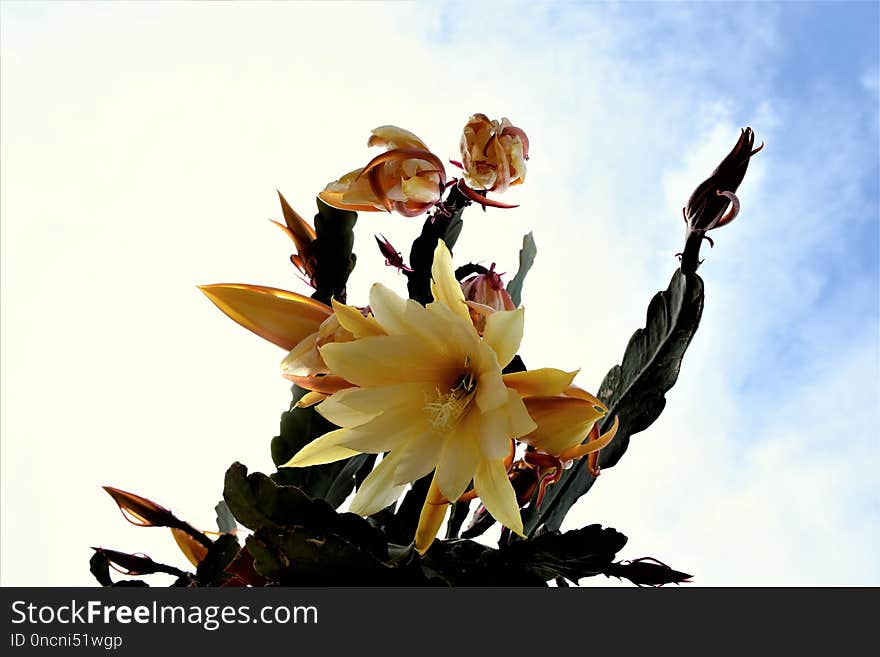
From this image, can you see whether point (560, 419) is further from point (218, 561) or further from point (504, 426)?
point (218, 561)

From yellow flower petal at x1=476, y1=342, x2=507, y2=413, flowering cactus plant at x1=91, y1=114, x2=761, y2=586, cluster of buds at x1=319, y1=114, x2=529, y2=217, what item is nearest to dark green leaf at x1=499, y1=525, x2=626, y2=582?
flowering cactus plant at x1=91, y1=114, x2=761, y2=586

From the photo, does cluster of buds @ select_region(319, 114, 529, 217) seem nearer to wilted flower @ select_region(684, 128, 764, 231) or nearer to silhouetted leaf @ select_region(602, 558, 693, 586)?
wilted flower @ select_region(684, 128, 764, 231)

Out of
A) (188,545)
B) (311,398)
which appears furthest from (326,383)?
(188,545)

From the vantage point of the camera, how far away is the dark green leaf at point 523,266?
2.01 feet

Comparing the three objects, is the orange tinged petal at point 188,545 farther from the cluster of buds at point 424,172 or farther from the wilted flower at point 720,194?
the wilted flower at point 720,194

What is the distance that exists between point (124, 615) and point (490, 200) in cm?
31

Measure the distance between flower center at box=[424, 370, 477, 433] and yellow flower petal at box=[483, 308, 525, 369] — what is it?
30 millimetres

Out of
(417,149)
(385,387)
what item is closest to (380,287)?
(385,387)

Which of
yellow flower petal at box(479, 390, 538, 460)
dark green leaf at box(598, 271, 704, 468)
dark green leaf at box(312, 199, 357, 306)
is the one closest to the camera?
yellow flower petal at box(479, 390, 538, 460)

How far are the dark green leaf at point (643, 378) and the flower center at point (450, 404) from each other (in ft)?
0.40

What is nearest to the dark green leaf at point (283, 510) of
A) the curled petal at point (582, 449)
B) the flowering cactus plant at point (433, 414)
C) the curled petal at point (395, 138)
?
the flowering cactus plant at point (433, 414)

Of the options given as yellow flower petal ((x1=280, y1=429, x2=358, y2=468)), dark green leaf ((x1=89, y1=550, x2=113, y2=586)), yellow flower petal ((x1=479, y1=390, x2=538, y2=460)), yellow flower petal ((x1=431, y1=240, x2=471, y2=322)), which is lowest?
yellow flower petal ((x1=479, y1=390, x2=538, y2=460))

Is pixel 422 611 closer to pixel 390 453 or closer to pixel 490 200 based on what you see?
pixel 390 453

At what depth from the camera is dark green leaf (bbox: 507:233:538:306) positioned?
613 mm
